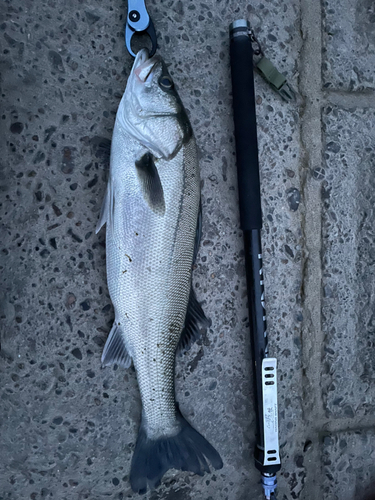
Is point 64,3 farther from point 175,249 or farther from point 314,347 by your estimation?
point 314,347

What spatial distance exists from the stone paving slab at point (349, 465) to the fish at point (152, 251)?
0.51 metres

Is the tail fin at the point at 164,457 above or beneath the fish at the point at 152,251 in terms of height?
beneath

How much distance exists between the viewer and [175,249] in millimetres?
1122

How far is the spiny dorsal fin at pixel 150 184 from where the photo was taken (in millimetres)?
1101

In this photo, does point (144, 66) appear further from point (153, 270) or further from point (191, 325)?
point (191, 325)

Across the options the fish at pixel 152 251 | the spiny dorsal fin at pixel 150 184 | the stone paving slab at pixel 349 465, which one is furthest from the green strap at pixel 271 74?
the stone paving slab at pixel 349 465

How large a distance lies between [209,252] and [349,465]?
3.03ft

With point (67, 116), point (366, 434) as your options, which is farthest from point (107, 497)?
point (67, 116)

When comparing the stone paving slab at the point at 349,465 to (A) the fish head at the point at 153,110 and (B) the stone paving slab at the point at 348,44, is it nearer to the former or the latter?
(A) the fish head at the point at 153,110

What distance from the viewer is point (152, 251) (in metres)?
1.10

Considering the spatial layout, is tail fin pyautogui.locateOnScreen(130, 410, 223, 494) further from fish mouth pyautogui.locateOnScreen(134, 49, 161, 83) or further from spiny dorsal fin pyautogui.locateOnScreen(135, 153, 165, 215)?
fish mouth pyautogui.locateOnScreen(134, 49, 161, 83)

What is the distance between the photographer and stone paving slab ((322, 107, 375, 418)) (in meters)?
1.46

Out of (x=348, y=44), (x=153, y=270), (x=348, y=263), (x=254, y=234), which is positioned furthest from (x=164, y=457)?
(x=348, y=44)

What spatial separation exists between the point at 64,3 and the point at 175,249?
2.62 ft
